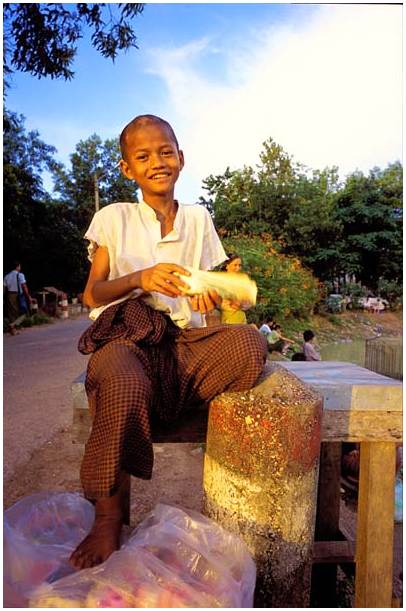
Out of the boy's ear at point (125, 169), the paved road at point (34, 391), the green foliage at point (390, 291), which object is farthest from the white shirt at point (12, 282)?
the green foliage at point (390, 291)

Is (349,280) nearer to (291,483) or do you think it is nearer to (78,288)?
(78,288)

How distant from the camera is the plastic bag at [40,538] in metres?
1.26

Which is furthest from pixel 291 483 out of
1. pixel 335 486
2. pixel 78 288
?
pixel 78 288

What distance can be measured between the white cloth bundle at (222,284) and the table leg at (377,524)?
0.77 m

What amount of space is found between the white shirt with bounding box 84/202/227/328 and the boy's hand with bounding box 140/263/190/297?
0.70 feet

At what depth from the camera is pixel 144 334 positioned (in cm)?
149

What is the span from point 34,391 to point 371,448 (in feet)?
16.2

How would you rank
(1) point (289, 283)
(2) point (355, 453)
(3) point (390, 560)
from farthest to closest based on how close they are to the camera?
(1) point (289, 283) < (2) point (355, 453) < (3) point (390, 560)

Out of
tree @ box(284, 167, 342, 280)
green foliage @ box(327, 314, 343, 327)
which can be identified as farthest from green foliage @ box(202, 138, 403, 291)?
green foliage @ box(327, 314, 343, 327)

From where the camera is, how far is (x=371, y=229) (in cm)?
1883

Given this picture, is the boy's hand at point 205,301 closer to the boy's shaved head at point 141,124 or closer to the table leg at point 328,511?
the boy's shaved head at point 141,124

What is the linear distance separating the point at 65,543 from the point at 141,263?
887 millimetres

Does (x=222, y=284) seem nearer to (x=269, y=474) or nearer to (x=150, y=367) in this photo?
(x=150, y=367)

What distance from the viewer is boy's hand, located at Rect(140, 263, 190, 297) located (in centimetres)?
139
